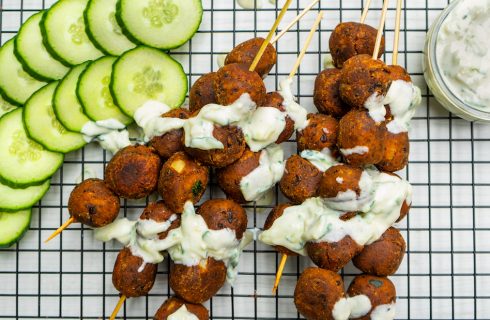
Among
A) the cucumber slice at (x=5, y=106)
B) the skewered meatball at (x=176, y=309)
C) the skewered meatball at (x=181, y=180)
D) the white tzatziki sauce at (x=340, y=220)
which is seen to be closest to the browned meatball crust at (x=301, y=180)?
the white tzatziki sauce at (x=340, y=220)

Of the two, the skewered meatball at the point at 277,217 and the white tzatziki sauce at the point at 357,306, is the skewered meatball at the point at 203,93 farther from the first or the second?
the white tzatziki sauce at the point at 357,306

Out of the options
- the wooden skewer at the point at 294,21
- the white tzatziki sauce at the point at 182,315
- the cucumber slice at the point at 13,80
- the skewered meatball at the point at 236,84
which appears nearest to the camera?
the skewered meatball at the point at 236,84

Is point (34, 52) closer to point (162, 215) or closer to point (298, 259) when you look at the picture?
point (162, 215)

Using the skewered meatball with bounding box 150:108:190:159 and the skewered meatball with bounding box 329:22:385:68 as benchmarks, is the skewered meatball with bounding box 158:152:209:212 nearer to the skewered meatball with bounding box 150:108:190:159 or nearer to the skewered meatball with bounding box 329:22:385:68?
the skewered meatball with bounding box 150:108:190:159

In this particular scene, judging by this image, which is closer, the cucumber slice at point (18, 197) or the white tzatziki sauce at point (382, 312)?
the white tzatziki sauce at point (382, 312)

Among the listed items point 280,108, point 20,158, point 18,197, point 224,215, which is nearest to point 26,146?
point 20,158

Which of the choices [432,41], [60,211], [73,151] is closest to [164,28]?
[73,151]

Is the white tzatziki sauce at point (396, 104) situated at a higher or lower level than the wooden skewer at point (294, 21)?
lower
